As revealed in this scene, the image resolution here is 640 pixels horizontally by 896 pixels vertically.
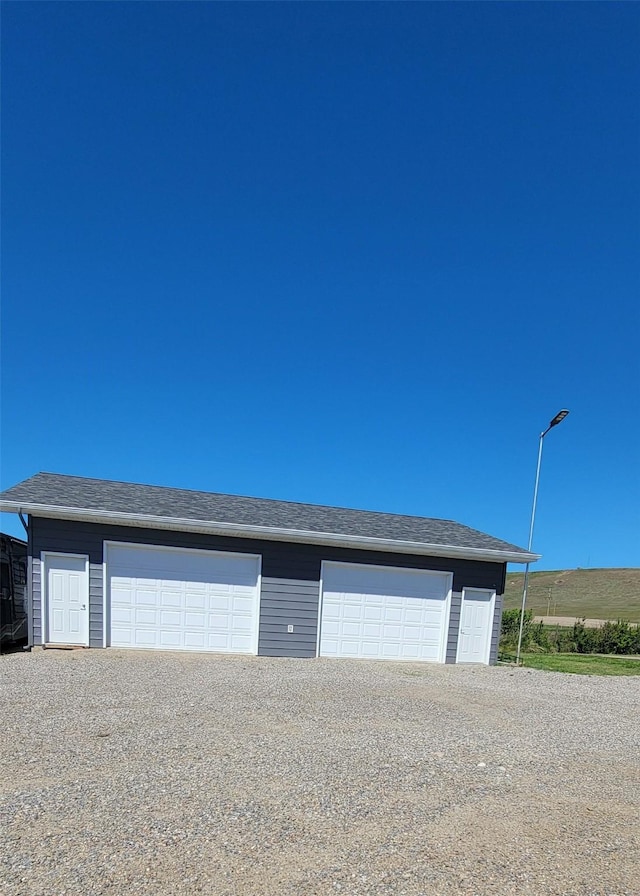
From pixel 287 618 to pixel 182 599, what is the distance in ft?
7.05

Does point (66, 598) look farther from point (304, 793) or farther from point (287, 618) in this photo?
point (304, 793)

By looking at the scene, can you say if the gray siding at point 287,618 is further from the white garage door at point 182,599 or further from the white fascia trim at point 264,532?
the white fascia trim at point 264,532

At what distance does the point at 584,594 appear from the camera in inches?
1786

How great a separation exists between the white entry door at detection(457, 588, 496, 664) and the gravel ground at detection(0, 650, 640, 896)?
421 centimetres

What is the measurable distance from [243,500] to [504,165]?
370 inches

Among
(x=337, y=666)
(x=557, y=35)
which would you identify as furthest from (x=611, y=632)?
(x=557, y=35)

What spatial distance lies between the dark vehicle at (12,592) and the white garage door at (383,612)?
232 inches

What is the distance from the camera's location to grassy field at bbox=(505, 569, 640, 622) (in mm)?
36594

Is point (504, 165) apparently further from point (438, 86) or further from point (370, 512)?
point (370, 512)

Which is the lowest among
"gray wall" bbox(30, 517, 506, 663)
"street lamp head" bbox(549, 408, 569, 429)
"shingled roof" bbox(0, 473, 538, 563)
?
"gray wall" bbox(30, 517, 506, 663)

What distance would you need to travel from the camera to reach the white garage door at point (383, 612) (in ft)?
34.3

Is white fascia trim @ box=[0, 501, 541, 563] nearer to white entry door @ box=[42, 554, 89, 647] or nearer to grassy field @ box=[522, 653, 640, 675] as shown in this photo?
white entry door @ box=[42, 554, 89, 647]

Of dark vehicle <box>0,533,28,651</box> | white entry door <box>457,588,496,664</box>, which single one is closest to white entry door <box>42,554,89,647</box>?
dark vehicle <box>0,533,28,651</box>

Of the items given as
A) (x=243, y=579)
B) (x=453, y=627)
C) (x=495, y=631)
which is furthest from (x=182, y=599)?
(x=495, y=631)
